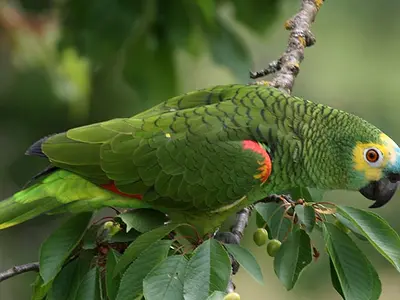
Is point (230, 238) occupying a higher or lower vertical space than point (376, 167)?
lower

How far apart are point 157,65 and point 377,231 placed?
1.15m

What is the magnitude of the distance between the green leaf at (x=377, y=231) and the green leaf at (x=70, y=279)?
55 centimetres

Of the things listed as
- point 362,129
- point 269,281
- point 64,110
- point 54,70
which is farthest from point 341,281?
point 269,281

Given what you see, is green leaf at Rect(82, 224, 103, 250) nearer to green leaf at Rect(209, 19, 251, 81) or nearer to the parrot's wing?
the parrot's wing

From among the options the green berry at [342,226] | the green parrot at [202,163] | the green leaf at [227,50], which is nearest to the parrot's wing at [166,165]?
the green parrot at [202,163]

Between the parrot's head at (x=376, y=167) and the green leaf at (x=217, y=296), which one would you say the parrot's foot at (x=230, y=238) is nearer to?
the parrot's head at (x=376, y=167)

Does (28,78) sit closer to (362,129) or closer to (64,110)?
(64,110)

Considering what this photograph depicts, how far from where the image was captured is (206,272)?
1.24 meters

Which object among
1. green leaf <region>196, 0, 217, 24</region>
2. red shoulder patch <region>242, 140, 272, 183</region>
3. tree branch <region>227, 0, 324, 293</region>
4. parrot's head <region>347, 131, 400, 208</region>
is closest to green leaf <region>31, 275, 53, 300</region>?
red shoulder patch <region>242, 140, 272, 183</region>

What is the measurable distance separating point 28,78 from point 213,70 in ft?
6.70

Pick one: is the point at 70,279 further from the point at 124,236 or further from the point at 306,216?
the point at 306,216

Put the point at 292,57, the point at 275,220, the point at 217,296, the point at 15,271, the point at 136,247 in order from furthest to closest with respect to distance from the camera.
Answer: the point at 292,57
the point at 275,220
the point at 15,271
the point at 136,247
the point at 217,296

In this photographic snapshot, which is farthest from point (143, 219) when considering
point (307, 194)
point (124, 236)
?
point (307, 194)

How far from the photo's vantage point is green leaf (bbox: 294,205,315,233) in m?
1.40
